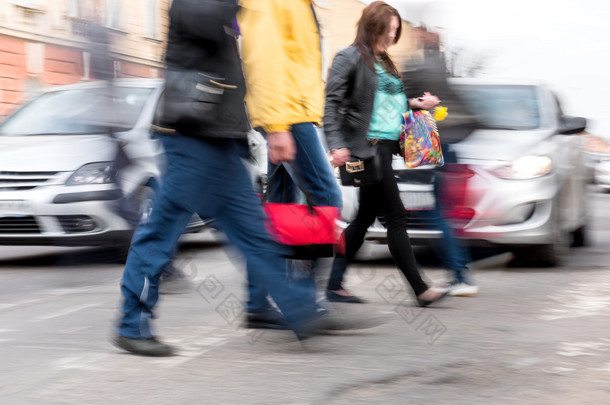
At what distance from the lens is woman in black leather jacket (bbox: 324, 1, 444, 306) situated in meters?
5.29

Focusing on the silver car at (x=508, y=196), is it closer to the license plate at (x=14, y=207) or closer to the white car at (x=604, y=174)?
the license plate at (x=14, y=207)

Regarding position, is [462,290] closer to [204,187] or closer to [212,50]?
[204,187]

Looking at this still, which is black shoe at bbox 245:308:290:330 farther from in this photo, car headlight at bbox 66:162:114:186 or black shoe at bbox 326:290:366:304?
car headlight at bbox 66:162:114:186

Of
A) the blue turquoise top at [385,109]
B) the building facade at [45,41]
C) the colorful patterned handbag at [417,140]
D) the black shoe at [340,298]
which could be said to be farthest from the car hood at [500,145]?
the building facade at [45,41]

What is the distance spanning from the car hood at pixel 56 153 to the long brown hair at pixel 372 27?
2.81 meters

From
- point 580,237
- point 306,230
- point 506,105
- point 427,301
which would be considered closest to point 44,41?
point 580,237

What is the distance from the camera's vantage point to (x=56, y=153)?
24.6 feet

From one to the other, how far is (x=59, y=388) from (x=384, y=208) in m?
2.37

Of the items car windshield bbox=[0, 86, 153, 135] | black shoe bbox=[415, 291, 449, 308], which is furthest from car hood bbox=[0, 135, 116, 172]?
black shoe bbox=[415, 291, 449, 308]

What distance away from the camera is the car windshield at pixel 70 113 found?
8.11 m

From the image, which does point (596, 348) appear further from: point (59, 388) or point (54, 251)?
point (54, 251)

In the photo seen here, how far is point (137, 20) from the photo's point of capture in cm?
2466

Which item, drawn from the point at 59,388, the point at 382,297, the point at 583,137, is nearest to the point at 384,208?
the point at 382,297

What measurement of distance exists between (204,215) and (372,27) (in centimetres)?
184
